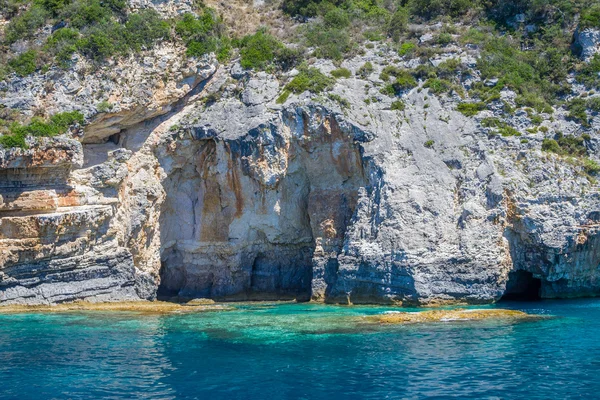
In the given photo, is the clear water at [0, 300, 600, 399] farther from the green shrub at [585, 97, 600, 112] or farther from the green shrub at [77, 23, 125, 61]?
the green shrub at [77, 23, 125, 61]

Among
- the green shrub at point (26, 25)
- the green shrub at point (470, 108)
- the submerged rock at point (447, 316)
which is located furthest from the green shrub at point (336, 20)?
the submerged rock at point (447, 316)

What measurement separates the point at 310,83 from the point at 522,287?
15761 mm

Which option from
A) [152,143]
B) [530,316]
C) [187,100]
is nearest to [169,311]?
[152,143]

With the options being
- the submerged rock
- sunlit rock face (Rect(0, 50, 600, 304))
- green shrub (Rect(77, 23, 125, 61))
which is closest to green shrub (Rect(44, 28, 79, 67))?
green shrub (Rect(77, 23, 125, 61))

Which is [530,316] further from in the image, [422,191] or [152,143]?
[152,143]

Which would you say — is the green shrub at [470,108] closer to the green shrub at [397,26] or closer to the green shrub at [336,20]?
the green shrub at [397,26]

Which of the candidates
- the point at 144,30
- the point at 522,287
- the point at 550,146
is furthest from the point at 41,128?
the point at 522,287

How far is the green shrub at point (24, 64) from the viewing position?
33.2 m

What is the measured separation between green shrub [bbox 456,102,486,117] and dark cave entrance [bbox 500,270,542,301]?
8.73 m

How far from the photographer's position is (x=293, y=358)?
2006cm

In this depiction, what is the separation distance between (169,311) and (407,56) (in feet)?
66.3

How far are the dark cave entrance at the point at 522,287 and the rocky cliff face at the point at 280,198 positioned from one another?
→ 7.4 inches

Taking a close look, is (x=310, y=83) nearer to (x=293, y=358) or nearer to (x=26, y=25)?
(x=26, y=25)

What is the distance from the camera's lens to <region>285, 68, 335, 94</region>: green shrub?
115 feet
